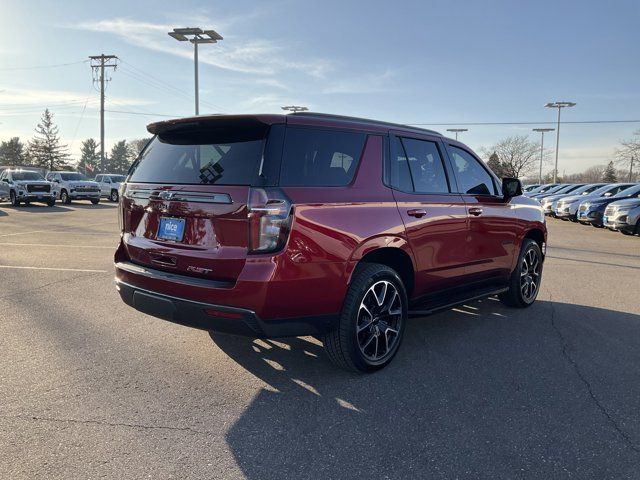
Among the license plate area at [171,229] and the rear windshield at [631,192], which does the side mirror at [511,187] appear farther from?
the rear windshield at [631,192]

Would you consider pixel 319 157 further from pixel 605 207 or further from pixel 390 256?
pixel 605 207

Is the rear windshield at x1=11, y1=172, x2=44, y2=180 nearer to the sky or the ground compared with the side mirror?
nearer to the sky

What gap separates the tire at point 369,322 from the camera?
356 centimetres

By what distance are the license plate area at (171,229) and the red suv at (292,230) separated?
0.03 ft

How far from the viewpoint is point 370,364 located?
3.76 meters

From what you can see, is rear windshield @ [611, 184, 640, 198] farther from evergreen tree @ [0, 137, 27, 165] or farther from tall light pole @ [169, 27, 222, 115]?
evergreen tree @ [0, 137, 27, 165]

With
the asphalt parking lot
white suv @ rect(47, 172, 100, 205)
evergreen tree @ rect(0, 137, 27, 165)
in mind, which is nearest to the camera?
the asphalt parking lot

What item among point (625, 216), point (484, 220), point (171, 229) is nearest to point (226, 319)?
point (171, 229)

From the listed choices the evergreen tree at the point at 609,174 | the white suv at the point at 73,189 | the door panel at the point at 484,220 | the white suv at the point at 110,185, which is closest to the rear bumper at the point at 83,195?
the white suv at the point at 73,189

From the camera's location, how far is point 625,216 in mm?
15094

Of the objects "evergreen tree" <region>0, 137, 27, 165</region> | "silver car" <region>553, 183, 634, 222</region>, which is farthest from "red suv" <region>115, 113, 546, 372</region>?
"evergreen tree" <region>0, 137, 27, 165</region>

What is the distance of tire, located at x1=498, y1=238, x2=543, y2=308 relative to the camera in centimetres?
566

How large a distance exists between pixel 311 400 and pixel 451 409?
923 mm

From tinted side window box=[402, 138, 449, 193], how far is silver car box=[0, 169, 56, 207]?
24.5m
